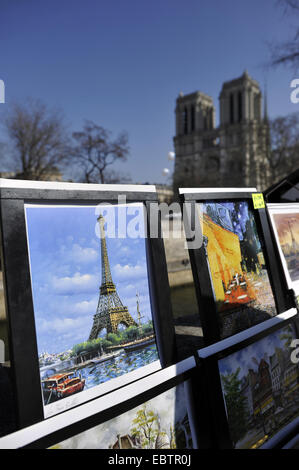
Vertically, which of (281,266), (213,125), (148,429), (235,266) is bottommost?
(148,429)

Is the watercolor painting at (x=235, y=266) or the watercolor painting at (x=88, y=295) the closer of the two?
the watercolor painting at (x=88, y=295)

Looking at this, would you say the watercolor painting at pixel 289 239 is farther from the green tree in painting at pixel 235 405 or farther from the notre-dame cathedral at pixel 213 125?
the notre-dame cathedral at pixel 213 125

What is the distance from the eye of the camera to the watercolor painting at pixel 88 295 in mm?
1671

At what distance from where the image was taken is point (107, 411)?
1537 millimetres

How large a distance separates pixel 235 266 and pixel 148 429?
135cm

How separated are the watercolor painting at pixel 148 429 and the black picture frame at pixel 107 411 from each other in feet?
0.08

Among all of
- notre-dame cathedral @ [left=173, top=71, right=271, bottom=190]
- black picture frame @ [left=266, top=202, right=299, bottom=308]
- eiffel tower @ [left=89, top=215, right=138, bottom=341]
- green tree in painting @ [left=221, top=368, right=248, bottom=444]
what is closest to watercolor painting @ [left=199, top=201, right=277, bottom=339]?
black picture frame @ [left=266, top=202, right=299, bottom=308]

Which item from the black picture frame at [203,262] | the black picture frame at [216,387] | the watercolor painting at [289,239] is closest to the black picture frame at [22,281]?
the black picture frame at [203,262]

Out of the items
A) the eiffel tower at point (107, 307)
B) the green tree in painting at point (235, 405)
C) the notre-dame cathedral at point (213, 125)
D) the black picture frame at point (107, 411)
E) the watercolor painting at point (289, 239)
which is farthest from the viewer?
the notre-dame cathedral at point (213, 125)

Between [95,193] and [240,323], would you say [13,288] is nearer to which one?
[95,193]

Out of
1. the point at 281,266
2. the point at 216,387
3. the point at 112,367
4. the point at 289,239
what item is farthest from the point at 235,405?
the point at 289,239

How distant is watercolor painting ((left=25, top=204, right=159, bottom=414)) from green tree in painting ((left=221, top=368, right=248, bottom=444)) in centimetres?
49

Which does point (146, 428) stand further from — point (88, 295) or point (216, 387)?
point (88, 295)

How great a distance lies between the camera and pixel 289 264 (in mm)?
3238
